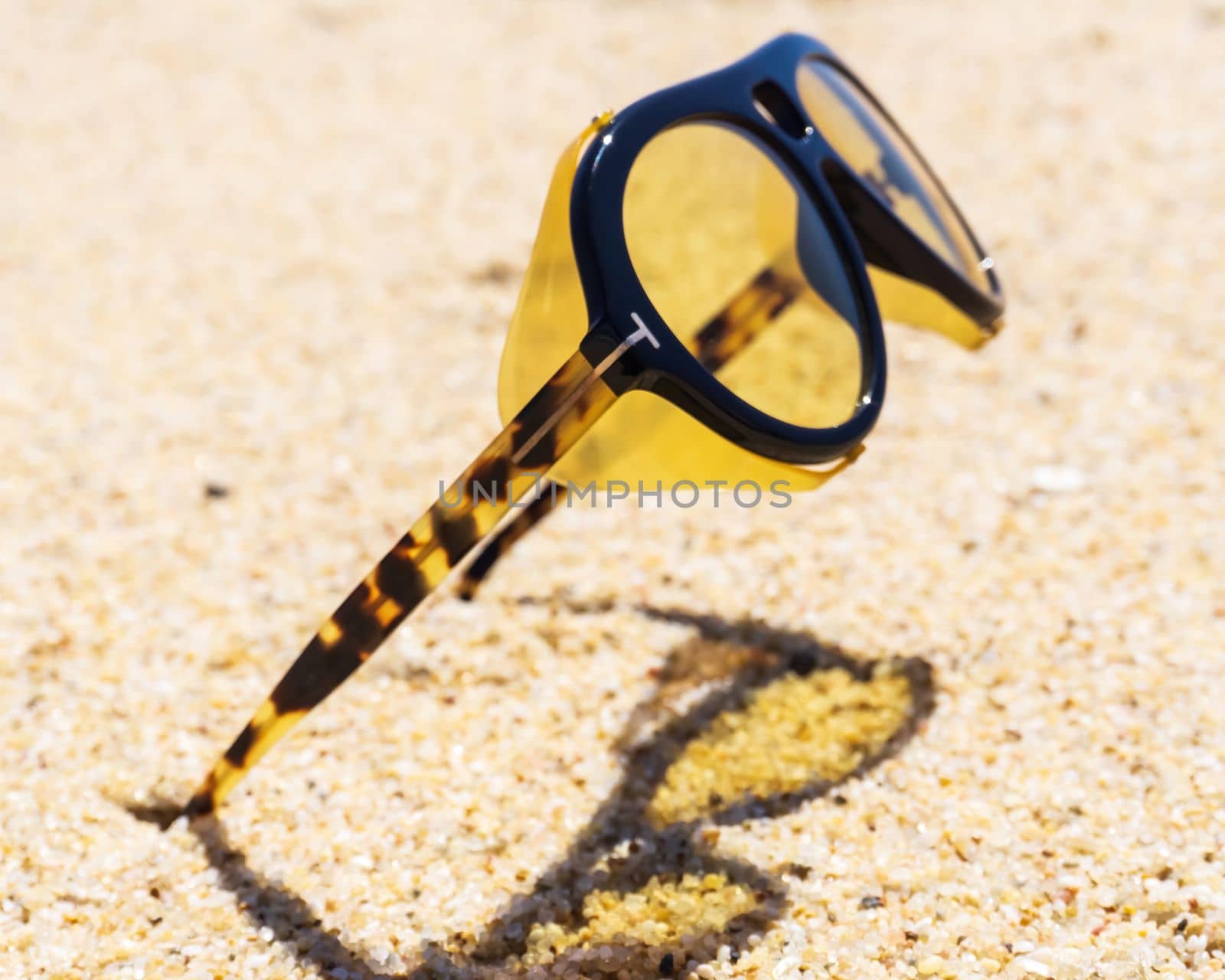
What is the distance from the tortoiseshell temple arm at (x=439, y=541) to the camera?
→ 847 mm

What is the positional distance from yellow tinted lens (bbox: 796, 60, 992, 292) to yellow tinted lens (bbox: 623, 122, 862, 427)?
88 mm

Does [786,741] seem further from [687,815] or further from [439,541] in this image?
[439,541]

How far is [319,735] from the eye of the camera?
1212 millimetres

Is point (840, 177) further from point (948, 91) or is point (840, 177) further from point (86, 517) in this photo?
point (948, 91)

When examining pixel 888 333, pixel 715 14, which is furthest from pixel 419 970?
pixel 715 14

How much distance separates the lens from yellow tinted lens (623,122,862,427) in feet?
3.66

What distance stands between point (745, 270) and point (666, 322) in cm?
88

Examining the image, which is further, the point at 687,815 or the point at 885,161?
the point at 885,161

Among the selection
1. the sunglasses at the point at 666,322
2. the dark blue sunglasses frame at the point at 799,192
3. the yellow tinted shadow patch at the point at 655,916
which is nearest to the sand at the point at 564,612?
the yellow tinted shadow patch at the point at 655,916

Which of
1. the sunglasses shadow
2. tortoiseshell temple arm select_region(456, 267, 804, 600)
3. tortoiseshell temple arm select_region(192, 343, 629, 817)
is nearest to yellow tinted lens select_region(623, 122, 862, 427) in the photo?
tortoiseshell temple arm select_region(456, 267, 804, 600)

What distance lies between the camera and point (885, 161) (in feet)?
4.24

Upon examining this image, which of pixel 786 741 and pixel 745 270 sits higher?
pixel 745 270

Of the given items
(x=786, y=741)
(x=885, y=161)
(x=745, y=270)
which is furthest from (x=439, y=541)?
(x=745, y=270)

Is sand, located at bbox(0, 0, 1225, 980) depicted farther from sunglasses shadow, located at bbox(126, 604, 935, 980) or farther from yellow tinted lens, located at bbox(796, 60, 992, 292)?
yellow tinted lens, located at bbox(796, 60, 992, 292)
